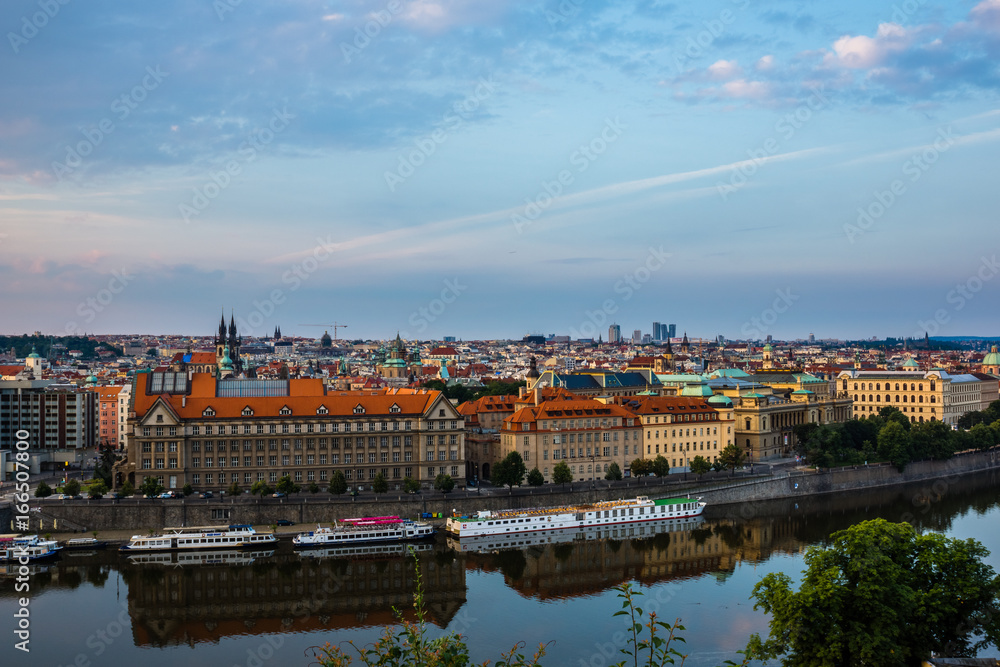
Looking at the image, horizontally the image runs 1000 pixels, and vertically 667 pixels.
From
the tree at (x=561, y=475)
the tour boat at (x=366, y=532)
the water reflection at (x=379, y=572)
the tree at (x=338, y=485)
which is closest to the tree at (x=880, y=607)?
the water reflection at (x=379, y=572)

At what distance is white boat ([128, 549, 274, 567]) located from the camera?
2384 inches

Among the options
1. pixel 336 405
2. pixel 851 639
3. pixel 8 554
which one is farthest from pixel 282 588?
pixel 851 639

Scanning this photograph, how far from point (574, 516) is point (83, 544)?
102 ft

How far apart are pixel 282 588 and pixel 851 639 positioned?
31253mm

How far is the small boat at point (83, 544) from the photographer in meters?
63.3

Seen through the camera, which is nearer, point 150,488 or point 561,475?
point 150,488

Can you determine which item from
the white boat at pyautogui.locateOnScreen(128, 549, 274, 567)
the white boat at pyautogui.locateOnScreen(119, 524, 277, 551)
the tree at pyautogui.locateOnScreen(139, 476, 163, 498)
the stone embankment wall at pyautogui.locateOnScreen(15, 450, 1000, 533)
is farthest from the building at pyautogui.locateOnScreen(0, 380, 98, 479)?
the white boat at pyautogui.locateOnScreen(128, 549, 274, 567)

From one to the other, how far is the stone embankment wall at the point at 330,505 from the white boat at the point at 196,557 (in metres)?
5.48

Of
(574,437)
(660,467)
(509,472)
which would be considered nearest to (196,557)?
(509,472)

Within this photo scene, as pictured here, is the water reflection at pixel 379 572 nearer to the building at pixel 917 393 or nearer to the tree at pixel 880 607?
the tree at pixel 880 607

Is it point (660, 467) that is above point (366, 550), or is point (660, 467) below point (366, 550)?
above

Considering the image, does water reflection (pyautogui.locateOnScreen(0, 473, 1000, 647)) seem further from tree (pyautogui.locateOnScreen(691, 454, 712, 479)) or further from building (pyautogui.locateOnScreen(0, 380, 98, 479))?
building (pyautogui.locateOnScreen(0, 380, 98, 479))

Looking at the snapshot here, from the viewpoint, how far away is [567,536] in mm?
69812

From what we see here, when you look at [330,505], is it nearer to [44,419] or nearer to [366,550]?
[366,550]
